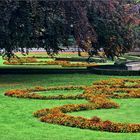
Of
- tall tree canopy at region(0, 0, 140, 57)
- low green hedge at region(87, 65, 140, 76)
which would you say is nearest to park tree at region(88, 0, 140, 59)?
tall tree canopy at region(0, 0, 140, 57)

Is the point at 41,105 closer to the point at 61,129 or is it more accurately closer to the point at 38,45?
the point at 61,129

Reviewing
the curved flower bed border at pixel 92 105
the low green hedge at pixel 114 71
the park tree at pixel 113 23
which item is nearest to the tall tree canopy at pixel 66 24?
the park tree at pixel 113 23

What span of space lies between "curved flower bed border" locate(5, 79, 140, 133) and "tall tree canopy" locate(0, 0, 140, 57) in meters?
4.05

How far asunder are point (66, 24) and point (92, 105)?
9.93m

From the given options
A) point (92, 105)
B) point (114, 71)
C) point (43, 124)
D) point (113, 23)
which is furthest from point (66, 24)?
point (43, 124)

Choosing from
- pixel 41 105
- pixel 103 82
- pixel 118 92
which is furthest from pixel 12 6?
pixel 41 105

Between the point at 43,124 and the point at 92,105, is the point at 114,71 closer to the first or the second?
the point at 92,105

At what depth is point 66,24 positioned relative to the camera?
73.2 ft

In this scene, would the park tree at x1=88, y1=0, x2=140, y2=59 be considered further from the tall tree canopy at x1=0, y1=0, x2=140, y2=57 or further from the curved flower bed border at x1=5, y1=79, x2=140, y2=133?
the curved flower bed border at x1=5, y1=79, x2=140, y2=133

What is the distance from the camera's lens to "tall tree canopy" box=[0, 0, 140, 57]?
21.0 metres

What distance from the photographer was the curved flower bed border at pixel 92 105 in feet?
32.5

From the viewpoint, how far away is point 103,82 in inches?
744

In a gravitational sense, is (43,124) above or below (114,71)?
above

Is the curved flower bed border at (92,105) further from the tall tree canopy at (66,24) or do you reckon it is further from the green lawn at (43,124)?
the tall tree canopy at (66,24)
